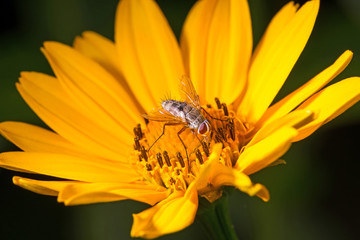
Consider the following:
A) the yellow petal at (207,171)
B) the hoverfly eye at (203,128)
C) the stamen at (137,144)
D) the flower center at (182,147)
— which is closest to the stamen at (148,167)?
the flower center at (182,147)

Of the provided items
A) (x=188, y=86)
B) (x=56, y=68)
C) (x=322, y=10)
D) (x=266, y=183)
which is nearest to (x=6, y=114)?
(x=56, y=68)

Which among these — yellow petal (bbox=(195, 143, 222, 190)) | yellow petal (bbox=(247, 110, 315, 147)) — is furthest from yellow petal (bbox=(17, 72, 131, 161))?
yellow petal (bbox=(247, 110, 315, 147))

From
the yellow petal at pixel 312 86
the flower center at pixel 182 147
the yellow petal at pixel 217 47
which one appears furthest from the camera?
the yellow petal at pixel 217 47

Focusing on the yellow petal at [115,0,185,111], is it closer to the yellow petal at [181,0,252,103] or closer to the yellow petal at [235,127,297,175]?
the yellow petal at [181,0,252,103]

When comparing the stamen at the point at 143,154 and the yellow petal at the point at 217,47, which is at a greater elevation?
the yellow petal at the point at 217,47

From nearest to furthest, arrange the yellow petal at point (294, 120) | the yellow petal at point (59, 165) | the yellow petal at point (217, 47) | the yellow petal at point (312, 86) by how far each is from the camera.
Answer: the yellow petal at point (294, 120), the yellow petal at point (312, 86), the yellow petal at point (59, 165), the yellow petal at point (217, 47)

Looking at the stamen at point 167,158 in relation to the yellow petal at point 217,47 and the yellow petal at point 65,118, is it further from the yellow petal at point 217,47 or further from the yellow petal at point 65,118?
the yellow petal at point 217,47

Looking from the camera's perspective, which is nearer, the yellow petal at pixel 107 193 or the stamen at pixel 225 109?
the yellow petal at pixel 107 193
